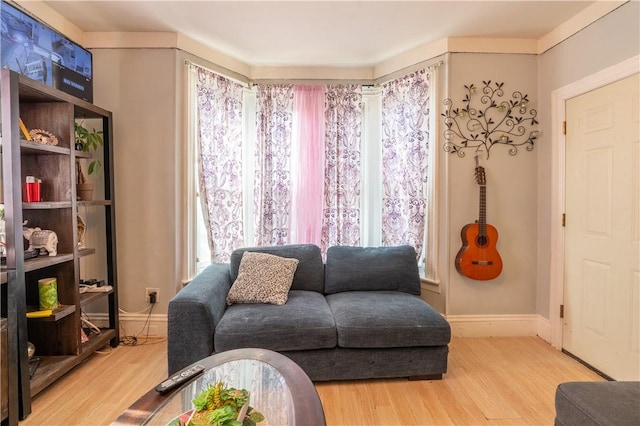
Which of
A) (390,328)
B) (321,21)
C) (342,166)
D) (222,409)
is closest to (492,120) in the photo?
(342,166)

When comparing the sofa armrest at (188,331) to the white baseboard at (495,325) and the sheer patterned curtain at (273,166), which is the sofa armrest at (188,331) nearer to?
the sheer patterned curtain at (273,166)

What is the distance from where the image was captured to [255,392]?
1.27 m

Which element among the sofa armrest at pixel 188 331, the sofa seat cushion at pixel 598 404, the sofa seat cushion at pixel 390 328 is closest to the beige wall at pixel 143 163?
the sofa armrest at pixel 188 331

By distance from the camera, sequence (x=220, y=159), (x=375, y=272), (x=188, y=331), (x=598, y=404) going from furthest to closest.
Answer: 1. (x=220, y=159)
2. (x=375, y=272)
3. (x=188, y=331)
4. (x=598, y=404)

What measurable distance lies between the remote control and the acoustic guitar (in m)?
2.15

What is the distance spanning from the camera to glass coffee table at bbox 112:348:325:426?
1.11 meters

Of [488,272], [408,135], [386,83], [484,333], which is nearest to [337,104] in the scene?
[386,83]

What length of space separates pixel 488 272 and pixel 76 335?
9.94 feet

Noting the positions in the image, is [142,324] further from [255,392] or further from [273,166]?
[255,392]

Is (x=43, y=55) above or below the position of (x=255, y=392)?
above

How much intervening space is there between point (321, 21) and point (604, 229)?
2447mm

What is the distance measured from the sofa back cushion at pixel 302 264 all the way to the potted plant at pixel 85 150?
1.14 metres

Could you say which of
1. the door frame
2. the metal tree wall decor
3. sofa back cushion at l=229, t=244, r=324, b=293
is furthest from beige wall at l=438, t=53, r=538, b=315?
sofa back cushion at l=229, t=244, r=324, b=293

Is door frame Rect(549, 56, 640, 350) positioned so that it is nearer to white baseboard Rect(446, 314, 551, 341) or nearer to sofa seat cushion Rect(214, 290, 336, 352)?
white baseboard Rect(446, 314, 551, 341)
